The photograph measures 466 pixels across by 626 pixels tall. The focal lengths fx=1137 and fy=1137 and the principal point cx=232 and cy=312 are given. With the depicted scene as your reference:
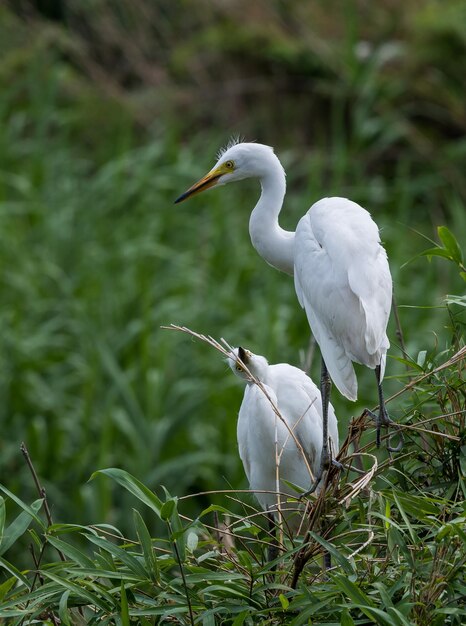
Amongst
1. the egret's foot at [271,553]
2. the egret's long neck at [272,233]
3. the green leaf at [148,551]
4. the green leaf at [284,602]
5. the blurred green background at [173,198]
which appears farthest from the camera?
the blurred green background at [173,198]

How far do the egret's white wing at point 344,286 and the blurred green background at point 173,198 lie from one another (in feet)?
0.62

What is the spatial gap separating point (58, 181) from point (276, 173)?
12.4ft

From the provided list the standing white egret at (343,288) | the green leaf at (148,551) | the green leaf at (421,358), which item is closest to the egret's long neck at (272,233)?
the standing white egret at (343,288)

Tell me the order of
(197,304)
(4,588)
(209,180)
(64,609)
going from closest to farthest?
(64,609) < (4,588) < (209,180) < (197,304)

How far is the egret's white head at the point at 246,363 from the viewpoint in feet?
7.94

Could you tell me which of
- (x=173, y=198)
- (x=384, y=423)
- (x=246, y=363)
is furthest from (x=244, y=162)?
(x=173, y=198)

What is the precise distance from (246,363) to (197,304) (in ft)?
9.04

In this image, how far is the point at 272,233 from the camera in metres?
2.55

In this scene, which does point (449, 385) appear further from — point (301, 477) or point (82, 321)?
point (82, 321)

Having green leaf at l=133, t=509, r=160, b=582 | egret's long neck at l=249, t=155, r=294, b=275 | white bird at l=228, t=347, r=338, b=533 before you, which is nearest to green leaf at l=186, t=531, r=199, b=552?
green leaf at l=133, t=509, r=160, b=582

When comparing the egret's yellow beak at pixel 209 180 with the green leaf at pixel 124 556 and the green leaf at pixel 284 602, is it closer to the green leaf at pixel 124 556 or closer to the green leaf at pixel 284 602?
the green leaf at pixel 124 556

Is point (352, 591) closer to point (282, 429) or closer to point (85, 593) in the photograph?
point (85, 593)

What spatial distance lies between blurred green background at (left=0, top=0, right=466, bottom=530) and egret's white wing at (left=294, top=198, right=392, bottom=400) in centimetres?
19

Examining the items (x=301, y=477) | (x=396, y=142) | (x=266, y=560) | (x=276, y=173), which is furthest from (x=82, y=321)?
(x=396, y=142)
